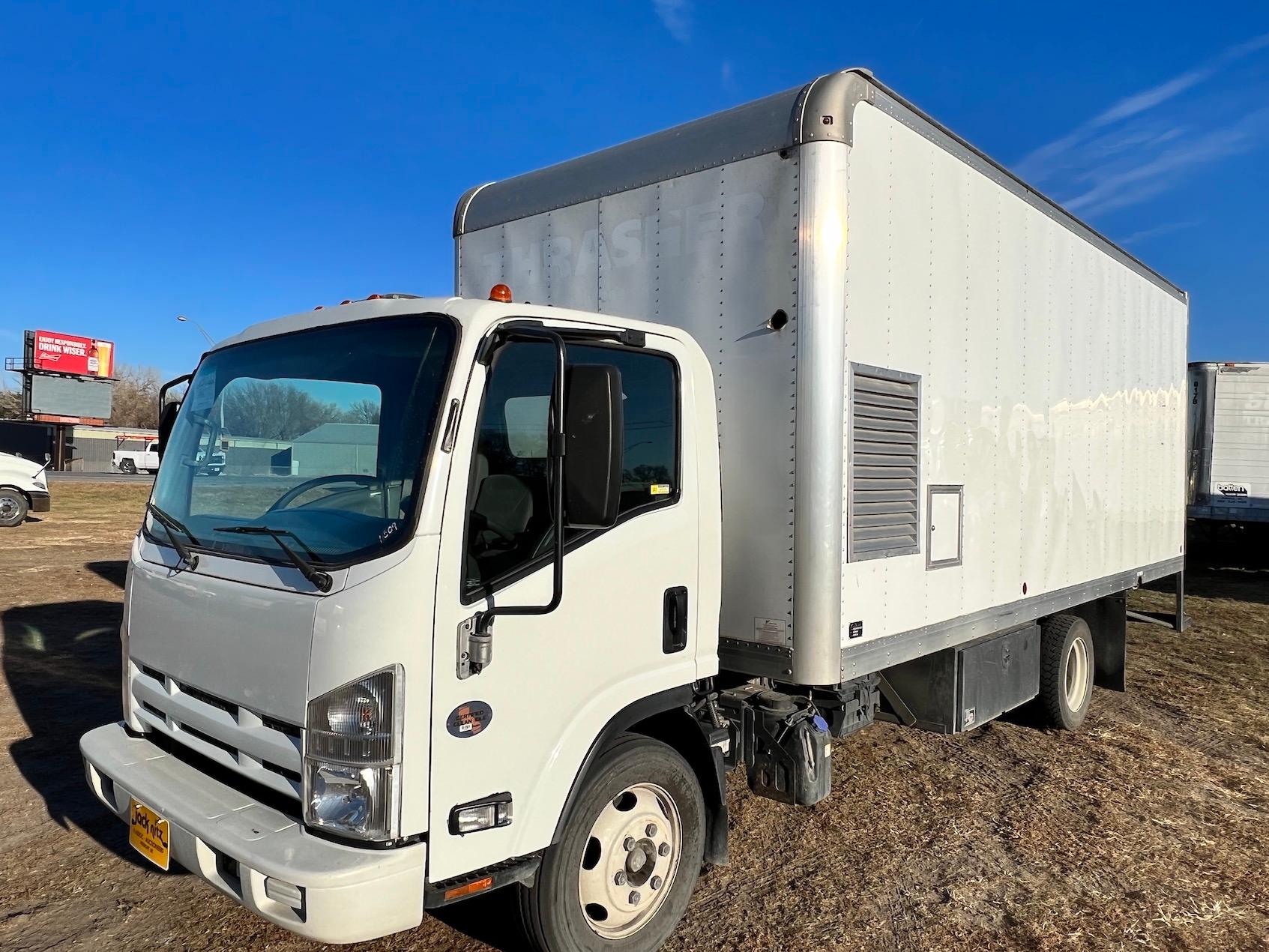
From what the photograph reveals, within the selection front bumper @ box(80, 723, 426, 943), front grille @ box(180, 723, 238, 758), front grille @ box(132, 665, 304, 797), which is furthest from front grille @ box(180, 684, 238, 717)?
front bumper @ box(80, 723, 426, 943)

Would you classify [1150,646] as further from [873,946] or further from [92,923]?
[92,923]

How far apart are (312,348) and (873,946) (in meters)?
3.20

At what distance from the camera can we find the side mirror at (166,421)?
12.4 ft

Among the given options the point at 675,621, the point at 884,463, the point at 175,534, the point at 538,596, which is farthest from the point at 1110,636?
the point at 175,534

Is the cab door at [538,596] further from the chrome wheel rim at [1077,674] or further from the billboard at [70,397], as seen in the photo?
the billboard at [70,397]

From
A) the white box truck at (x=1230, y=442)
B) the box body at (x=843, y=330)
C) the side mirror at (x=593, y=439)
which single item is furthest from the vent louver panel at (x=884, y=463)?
the white box truck at (x=1230, y=442)

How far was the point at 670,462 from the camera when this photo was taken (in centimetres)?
333

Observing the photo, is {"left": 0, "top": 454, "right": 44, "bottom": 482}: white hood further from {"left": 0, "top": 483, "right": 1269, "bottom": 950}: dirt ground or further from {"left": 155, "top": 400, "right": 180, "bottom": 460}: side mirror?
{"left": 155, "top": 400, "right": 180, "bottom": 460}: side mirror

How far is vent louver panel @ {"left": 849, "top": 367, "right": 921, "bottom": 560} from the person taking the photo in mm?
3744

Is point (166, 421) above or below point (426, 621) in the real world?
above

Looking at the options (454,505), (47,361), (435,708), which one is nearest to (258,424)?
(454,505)

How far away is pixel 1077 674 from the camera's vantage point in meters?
6.63

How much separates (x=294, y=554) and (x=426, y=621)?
456mm

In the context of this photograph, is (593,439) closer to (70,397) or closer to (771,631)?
(771,631)
